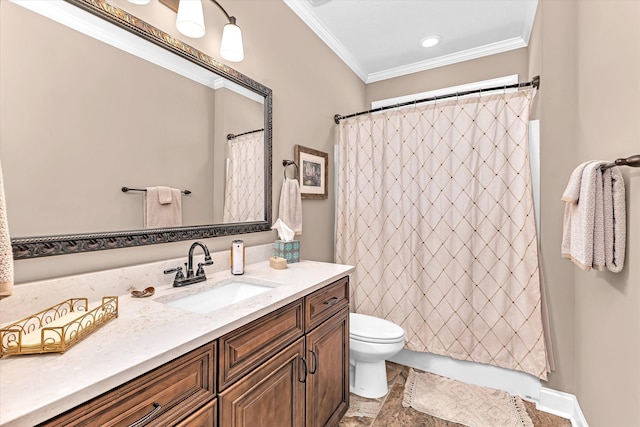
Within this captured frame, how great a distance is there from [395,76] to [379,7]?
1032mm

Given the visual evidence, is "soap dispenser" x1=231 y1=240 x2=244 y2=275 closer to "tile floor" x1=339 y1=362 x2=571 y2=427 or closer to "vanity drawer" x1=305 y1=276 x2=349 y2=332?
"vanity drawer" x1=305 y1=276 x2=349 y2=332

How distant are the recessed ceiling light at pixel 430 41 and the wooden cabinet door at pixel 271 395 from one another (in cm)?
266

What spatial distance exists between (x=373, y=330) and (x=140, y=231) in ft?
4.85

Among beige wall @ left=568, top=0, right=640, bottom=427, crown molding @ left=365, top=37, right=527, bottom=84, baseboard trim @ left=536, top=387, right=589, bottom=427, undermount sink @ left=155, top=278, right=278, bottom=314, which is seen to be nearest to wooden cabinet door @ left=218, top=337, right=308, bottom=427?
undermount sink @ left=155, top=278, right=278, bottom=314

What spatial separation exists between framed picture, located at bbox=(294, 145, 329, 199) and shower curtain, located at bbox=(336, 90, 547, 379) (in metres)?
0.18

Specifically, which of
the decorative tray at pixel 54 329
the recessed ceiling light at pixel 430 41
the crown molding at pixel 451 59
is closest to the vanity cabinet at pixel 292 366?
the decorative tray at pixel 54 329

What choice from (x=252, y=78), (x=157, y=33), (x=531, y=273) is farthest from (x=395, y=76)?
(x=157, y=33)

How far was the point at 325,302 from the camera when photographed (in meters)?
1.45

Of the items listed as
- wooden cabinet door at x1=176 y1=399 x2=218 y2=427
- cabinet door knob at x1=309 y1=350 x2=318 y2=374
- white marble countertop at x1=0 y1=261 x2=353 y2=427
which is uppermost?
white marble countertop at x1=0 y1=261 x2=353 y2=427

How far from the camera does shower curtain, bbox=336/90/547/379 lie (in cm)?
191

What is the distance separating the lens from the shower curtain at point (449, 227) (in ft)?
6.27

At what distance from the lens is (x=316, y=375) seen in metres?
1.37

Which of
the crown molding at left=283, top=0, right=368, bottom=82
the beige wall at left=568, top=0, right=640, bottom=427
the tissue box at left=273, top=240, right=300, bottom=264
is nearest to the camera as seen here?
the beige wall at left=568, top=0, right=640, bottom=427

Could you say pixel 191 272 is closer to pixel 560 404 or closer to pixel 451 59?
pixel 560 404
